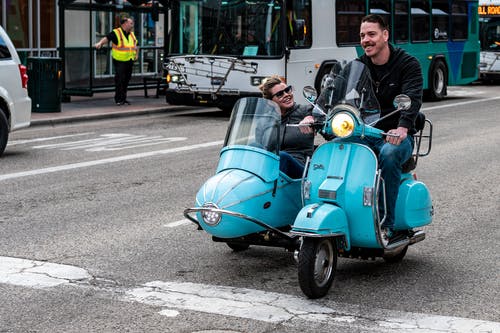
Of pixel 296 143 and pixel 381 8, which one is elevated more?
pixel 381 8

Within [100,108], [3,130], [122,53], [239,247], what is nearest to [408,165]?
[239,247]

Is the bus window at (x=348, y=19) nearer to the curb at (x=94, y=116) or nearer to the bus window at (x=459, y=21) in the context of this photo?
the curb at (x=94, y=116)

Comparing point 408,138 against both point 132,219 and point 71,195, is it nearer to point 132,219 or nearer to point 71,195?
point 132,219

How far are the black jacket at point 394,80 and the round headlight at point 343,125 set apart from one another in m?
0.65

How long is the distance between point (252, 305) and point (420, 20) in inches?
793

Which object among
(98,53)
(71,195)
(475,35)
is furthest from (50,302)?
(475,35)

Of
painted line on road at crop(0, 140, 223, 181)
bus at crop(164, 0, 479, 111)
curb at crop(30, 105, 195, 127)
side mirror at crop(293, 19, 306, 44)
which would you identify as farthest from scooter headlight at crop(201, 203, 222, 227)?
side mirror at crop(293, 19, 306, 44)

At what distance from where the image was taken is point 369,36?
7.23 meters

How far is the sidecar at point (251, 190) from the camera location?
669cm

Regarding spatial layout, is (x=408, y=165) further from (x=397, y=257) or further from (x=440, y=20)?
(x=440, y=20)

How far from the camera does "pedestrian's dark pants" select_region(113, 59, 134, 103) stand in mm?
21812

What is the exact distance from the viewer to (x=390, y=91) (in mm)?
7273

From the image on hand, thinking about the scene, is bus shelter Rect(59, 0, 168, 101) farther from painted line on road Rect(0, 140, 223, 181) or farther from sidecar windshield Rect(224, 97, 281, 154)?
sidecar windshield Rect(224, 97, 281, 154)

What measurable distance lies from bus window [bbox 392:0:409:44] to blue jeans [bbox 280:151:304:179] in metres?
17.4
